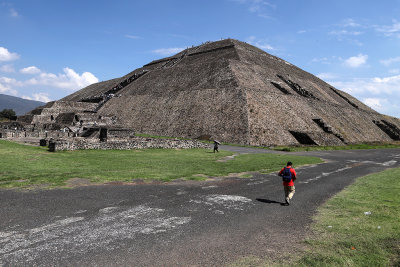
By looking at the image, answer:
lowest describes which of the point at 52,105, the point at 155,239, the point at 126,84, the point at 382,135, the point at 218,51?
the point at 155,239

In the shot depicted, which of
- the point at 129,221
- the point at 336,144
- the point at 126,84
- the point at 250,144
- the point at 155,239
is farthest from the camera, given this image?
the point at 126,84

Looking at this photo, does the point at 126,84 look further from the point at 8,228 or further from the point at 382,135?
the point at 8,228

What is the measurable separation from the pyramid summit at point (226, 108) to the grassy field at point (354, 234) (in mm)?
30838

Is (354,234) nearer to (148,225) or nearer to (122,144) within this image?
(148,225)

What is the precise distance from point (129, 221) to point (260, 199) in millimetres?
5780

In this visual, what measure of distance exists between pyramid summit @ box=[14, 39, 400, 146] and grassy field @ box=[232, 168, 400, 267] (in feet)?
101

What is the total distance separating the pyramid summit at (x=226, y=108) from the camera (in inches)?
1807

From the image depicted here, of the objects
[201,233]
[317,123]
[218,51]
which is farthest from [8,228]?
→ [218,51]

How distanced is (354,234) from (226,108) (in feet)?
140

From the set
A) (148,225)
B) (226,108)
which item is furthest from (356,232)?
Answer: (226,108)

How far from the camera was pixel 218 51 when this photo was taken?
264ft

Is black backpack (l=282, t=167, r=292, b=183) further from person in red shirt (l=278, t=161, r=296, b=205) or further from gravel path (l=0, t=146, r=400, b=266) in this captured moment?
gravel path (l=0, t=146, r=400, b=266)

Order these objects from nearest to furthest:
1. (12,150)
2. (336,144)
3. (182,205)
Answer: (182,205)
(12,150)
(336,144)

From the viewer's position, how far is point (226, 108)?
162 feet
